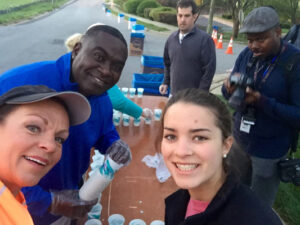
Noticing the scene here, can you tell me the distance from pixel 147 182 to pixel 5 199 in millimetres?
1676

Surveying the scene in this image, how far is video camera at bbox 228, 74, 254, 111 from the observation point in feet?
7.59

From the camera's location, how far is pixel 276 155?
2430 millimetres

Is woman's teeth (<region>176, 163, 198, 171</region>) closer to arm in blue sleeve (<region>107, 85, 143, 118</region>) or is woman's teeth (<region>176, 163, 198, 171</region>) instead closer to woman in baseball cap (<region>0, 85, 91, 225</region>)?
woman in baseball cap (<region>0, 85, 91, 225</region>)

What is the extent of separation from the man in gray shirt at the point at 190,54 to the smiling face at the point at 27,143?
3.12 m

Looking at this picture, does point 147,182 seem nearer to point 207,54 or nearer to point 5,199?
point 5,199

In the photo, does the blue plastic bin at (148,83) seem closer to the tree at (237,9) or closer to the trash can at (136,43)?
the trash can at (136,43)

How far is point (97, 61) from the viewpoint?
1804 mm

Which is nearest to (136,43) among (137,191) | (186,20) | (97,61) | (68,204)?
(186,20)

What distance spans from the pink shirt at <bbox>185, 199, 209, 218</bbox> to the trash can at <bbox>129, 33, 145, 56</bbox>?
10.2 metres

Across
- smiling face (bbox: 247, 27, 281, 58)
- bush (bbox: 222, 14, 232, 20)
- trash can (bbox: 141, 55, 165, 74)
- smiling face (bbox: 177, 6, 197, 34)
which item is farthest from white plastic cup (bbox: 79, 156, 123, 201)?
bush (bbox: 222, 14, 232, 20)

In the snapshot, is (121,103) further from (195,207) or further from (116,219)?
(195,207)

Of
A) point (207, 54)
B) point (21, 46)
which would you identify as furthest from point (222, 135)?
point (21, 46)

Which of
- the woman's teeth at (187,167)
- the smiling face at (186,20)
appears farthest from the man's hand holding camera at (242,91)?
the smiling face at (186,20)

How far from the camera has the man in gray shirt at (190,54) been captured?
4.03 m
